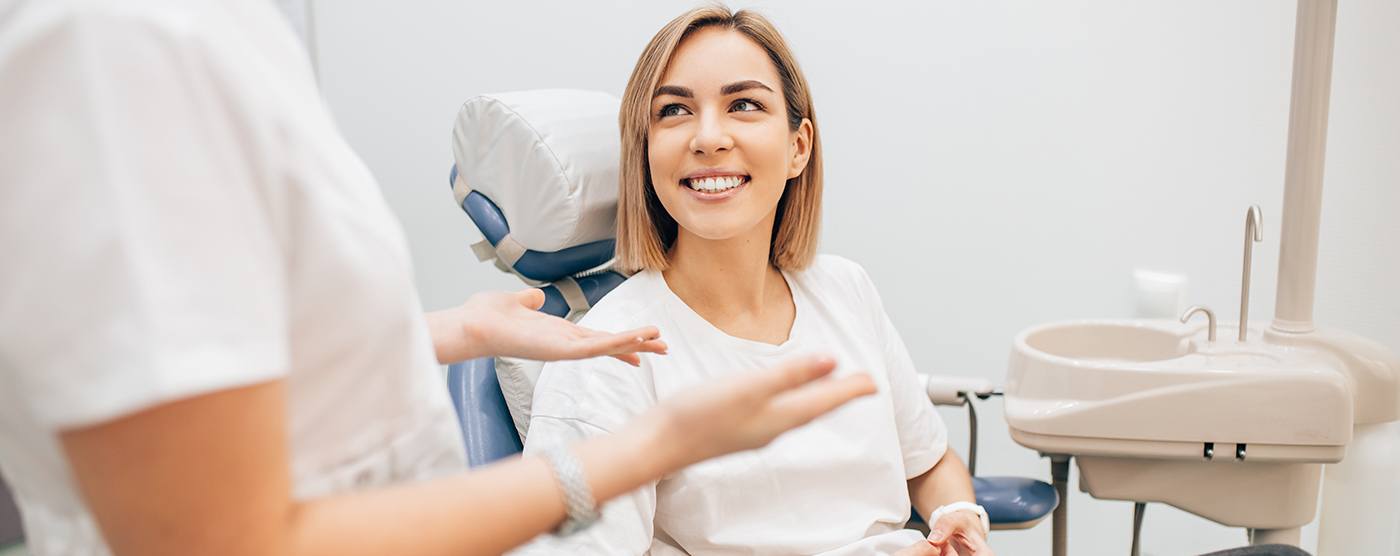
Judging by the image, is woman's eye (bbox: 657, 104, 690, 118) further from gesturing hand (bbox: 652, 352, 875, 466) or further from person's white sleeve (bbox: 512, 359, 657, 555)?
gesturing hand (bbox: 652, 352, 875, 466)

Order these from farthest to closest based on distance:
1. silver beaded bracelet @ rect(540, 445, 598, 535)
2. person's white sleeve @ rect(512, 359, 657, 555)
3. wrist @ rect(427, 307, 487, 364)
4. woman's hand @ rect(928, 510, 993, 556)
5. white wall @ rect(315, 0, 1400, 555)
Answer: white wall @ rect(315, 0, 1400, 555)
woman's hand @ rect(928, 510, 993, 556)
person's white sleeve @ rect(512, 359, 657, 555)
wrist @ rect(427, 307, 487, 364)
silver beaded bracelet @ rect(540, 445, 598, 535)

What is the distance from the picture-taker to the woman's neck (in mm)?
1336

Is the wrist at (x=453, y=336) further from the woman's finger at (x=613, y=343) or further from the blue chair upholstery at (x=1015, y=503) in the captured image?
the blue chair upholstery at (x=1015, y=503)

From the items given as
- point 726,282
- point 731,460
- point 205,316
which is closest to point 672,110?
point 726,282

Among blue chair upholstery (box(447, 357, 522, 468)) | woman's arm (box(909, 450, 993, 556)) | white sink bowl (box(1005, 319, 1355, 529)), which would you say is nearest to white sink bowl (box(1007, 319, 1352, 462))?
white sink bowl (box(1005, 319, 1355, 529))

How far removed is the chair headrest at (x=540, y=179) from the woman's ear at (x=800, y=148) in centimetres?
26

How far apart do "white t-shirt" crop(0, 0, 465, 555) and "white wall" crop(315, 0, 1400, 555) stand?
5.09 feet

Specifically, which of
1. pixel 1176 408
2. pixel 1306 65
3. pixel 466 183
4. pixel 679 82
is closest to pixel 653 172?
pixel 679 82

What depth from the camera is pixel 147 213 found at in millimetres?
387

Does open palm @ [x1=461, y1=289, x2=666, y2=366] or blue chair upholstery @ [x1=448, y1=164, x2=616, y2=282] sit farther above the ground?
open palm @ [x1=461, y1=289, x2=666, y2=366]

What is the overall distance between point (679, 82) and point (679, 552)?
599 mm

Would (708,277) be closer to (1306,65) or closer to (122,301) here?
(1306,65)

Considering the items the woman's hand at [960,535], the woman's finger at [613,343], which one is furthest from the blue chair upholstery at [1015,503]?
the woman's finger at [613,343]

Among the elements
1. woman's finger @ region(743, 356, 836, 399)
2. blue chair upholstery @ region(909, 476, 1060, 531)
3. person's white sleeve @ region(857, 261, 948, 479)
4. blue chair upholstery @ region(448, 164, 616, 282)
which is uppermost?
woman's finger @ region(743, 356, 836, 399)
